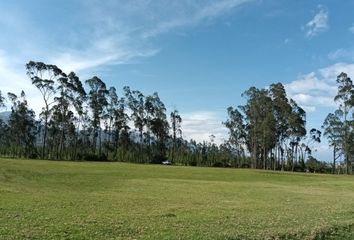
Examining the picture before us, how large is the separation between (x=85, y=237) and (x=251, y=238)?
5137mm

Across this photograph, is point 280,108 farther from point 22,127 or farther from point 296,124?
point 22,127

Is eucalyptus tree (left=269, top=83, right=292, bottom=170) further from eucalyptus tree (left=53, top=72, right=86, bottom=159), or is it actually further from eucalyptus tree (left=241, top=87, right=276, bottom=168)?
eucalyptus tree (left=53, top=72, right=86, bottom=159)

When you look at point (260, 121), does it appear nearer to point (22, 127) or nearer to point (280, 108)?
point (280, 108)

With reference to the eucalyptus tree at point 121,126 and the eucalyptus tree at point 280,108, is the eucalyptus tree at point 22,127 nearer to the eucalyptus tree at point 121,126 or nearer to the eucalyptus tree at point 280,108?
the eucalyptus tree at point 121,126

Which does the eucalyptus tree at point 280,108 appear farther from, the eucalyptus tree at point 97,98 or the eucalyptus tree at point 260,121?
the eucalyptus tree at point 97,98

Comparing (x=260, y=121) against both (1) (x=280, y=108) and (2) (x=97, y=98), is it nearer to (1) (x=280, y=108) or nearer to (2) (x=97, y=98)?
(1) (x=280, y=108)

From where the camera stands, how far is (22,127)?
433 ft

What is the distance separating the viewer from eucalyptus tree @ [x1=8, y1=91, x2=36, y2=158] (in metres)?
129

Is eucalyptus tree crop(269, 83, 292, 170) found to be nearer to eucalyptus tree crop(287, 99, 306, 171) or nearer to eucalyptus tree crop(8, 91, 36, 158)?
eucalyptus tree crop(287, 99, 306, 171)

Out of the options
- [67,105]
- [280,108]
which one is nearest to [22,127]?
[67,105]

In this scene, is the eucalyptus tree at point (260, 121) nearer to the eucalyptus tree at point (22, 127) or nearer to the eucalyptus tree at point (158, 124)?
the eucalyptus tree at point (158, 124)

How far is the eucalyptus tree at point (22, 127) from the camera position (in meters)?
129

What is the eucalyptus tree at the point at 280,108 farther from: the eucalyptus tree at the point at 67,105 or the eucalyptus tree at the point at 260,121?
the eucalyptus tree at the point at 67,105

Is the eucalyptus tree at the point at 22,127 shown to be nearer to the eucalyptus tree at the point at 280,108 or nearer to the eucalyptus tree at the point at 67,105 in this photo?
the eucalyptus tree at the point at 67,105
